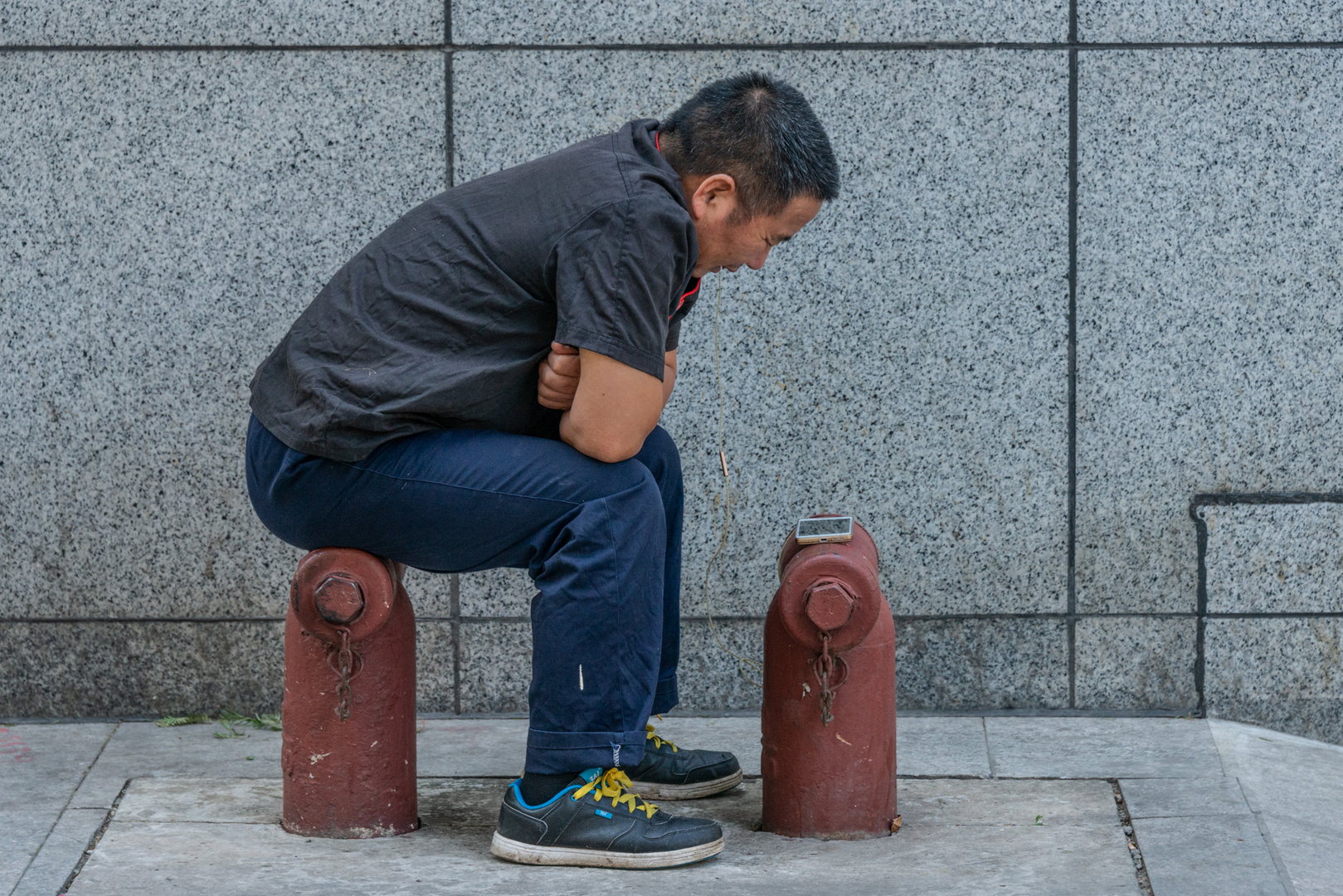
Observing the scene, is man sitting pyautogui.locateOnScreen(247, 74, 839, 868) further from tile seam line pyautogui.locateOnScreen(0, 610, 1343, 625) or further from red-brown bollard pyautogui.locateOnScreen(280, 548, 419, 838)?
tile seam line pyautogui.locateOnScreen(0, 610, 1343, 625)

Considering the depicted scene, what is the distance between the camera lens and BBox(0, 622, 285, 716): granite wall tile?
3730mm

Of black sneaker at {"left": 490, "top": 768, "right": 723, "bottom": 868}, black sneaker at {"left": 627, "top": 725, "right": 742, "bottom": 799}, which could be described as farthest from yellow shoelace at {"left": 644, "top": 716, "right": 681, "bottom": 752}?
black sneaker at {"left": 490, "top": 768, "right": 723, "bottom": 868}

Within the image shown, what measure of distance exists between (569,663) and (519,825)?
351 mm

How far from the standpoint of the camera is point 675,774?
9.98ft

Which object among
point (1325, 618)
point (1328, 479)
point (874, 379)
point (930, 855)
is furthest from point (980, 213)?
point (930, 855)

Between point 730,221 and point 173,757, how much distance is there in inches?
78.7

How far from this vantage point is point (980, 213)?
3.66 m

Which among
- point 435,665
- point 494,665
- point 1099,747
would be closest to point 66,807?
point 435,665

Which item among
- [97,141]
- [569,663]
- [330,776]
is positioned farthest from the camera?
[97,141]

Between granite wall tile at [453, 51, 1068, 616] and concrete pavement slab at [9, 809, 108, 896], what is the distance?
5.37ft

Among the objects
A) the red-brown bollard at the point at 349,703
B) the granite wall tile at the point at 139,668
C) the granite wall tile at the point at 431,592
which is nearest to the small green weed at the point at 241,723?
the granite wall tile at the point at 139,668

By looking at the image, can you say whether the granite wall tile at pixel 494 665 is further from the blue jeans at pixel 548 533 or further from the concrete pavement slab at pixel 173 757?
the blue jeans at pixel 548 533

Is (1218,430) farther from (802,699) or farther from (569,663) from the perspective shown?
(569,663)

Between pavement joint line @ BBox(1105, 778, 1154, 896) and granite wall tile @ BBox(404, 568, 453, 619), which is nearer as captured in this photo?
pavement joint line @ BBox(1105, 778, 1154, 896)
